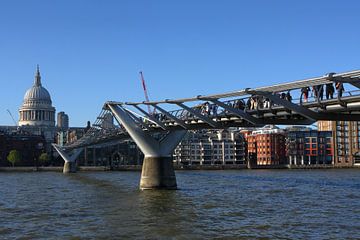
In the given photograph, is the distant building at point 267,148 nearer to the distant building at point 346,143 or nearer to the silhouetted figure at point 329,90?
the distant building at point 346,143

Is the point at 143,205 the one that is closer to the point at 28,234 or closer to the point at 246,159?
the point at 28,234

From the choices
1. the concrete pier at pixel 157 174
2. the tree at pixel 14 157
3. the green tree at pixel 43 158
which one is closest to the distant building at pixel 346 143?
the green tree at pixel 43 158

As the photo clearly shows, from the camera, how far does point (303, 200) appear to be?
4550 cm

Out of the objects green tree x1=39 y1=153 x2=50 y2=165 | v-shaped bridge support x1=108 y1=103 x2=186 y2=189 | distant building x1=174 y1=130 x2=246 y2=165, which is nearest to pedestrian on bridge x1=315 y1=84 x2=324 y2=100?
v-shaped bridge support x1=108 y1=103 x2=186 y2=189

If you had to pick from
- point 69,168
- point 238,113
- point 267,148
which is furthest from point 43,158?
point 238,113

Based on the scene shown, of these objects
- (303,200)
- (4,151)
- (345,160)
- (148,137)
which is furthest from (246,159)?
(303,200)

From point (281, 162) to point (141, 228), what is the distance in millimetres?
168454

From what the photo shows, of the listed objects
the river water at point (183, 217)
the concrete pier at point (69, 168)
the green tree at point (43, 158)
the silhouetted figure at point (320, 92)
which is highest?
the silhouetted figure at point (320, 92)

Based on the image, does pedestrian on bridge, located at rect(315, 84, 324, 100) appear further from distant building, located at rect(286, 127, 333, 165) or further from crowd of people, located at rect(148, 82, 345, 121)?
distant building, located at rect(286, 127, 333, 165)

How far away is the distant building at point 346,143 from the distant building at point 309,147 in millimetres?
7060

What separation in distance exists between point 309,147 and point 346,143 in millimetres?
13699

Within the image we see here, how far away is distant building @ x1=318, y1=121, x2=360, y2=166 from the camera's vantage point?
18675cm

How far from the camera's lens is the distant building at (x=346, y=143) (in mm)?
186750

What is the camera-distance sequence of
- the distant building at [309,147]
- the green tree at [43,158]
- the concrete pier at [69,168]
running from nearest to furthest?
the concrete pier at [69,168], the green tree at [43,158], the distant building at [309,147]
